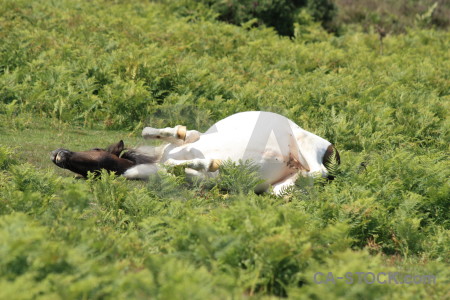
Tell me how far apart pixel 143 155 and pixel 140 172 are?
0.22 m

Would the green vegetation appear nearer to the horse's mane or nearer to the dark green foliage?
the horse's mane

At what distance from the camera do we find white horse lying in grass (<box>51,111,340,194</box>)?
19.3 ft

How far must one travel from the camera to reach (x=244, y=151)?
233 inches

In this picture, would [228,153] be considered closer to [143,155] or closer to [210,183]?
[210,183]

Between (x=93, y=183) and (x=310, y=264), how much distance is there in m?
2.46

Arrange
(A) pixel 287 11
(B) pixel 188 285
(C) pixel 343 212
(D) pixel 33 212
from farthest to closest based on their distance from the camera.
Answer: (A) pixel 287 11, (C) pixel 343 212, (D) pixel 33 212, (B) pixel 188 285

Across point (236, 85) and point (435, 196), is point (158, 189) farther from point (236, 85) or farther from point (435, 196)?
point (236, 85)

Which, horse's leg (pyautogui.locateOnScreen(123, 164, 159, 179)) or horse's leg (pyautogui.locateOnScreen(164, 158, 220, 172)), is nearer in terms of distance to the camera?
horse's leg (pyautogui.locateOnScreen(164, 158, 220, 172))

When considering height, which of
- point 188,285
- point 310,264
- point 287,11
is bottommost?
point 287,11

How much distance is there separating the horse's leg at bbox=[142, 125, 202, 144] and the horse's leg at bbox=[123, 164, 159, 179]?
30cm

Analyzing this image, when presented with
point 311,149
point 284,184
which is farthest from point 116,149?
point 311,149

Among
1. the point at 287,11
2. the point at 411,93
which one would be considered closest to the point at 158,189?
the point at 411,93

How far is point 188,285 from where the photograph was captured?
314 cm

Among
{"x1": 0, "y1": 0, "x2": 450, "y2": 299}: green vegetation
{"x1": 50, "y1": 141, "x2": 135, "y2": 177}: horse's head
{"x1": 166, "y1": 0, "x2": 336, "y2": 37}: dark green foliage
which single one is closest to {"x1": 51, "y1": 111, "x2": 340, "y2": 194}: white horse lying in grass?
{"x1": 50, "y1": 141, "x2": 135, "y2": 177}: horse's head
